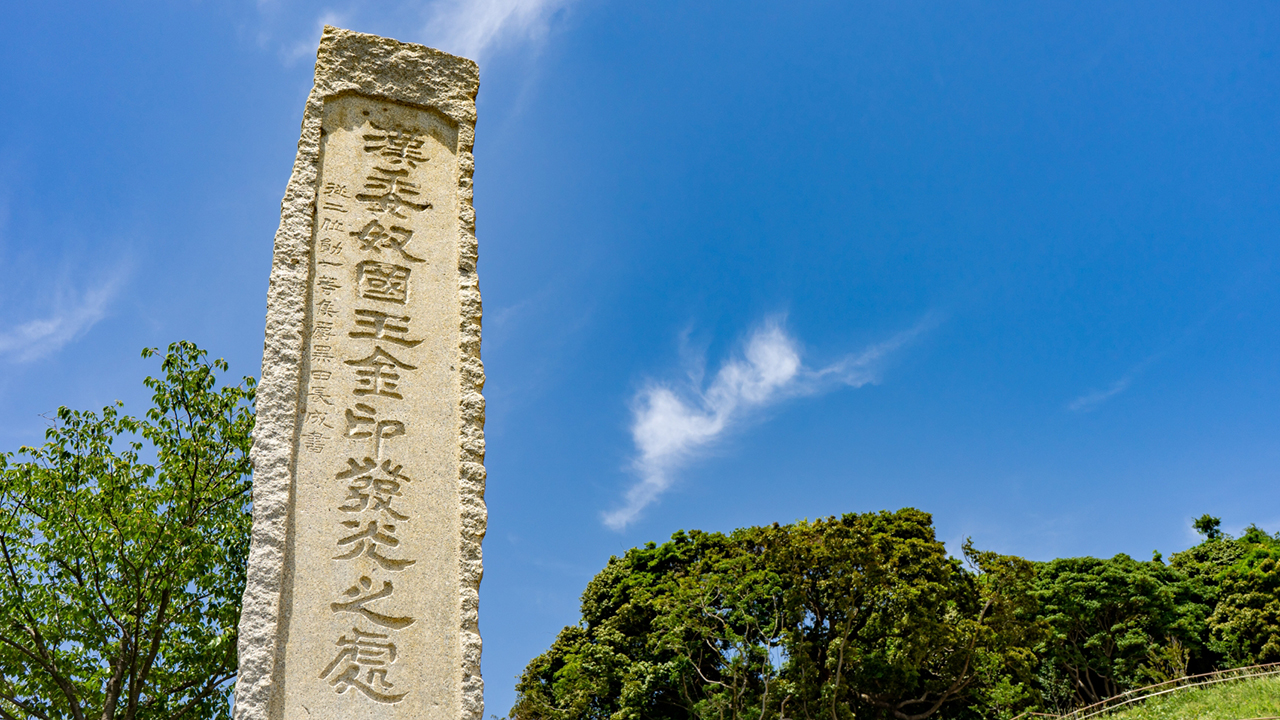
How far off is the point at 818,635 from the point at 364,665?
13346mm

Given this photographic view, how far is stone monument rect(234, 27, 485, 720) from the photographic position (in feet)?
13.4

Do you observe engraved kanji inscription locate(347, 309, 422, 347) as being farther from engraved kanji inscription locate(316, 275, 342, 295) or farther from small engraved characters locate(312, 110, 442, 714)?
engraved kanji inscription locate(316, 275, 342, 295)

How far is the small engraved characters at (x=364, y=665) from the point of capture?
13.3ft

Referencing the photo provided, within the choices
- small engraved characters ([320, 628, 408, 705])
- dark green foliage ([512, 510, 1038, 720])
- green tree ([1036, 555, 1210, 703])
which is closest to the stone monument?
small engraved characters ([320, 628, 408, 705])

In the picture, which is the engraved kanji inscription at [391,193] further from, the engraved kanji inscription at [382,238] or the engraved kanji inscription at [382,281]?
the engraved kanji inscription at [382,281]

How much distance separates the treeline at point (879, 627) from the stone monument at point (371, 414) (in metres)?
11.0

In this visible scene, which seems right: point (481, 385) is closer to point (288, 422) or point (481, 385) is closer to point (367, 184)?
point (288, 422)

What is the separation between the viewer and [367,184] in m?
5.25

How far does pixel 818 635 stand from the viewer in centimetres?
1617

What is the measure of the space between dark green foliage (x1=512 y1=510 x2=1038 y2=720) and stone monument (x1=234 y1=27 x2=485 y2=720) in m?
10.9

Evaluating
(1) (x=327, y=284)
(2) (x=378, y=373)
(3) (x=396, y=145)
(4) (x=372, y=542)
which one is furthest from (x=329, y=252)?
(4) (x=372, y=542)

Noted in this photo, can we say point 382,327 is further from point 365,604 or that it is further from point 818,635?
point 818,635

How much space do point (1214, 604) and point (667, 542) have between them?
11.8m

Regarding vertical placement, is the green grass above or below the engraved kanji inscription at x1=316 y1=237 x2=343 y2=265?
below
